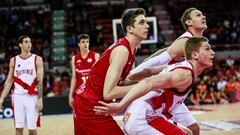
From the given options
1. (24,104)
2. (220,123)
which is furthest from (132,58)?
(220,123)

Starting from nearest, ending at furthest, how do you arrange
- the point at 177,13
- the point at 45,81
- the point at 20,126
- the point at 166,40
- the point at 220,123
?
the point at 20,126, the point at 220,123, the point at 45,81, the point at 166,40, the point at 177,13

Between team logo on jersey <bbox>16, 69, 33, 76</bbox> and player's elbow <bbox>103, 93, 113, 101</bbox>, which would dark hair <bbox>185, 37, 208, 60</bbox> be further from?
team logo on jersey <bbox>16, 69, 33, 76</bbox>

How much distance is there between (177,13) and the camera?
1024 inches

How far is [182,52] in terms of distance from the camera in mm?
5359

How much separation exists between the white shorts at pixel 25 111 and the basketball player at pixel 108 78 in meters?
3.21

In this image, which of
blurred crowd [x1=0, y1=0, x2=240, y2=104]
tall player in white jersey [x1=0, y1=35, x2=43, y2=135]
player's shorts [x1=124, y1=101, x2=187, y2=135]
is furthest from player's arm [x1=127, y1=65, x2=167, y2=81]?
blurred crowd [x1=0, y1=0, x2=240, y2=104]

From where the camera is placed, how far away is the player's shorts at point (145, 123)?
13.9 ft

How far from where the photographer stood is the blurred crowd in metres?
18.1

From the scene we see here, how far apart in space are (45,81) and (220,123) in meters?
9.74

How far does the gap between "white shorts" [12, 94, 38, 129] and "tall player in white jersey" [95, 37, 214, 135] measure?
3446 millimetres

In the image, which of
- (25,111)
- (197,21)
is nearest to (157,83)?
(197,21)

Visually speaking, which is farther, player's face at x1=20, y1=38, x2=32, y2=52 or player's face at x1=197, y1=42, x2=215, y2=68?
player's face at x1=20, y1=38, x2=32, y2=52

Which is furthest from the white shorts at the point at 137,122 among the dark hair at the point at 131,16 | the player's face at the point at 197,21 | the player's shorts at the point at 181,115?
the player's face at the point at 197,21

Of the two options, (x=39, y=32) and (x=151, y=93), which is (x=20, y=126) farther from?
(x=39, y=32)
